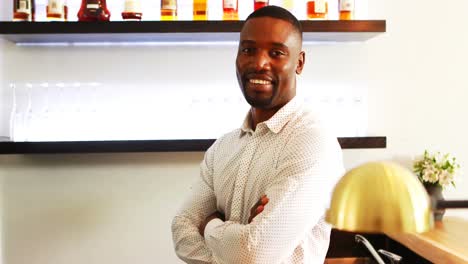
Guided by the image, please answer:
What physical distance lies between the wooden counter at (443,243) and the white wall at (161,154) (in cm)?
41

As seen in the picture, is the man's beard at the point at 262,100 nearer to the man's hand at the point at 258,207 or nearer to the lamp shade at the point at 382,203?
the man's hand at the point at 258,207

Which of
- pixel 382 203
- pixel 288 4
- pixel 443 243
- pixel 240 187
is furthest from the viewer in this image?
pixel 288 4

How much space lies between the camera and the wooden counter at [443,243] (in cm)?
158

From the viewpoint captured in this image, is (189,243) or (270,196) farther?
(189,243)

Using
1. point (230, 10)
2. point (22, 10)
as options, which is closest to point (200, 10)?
point (230, 10)

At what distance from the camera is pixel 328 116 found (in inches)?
84.1

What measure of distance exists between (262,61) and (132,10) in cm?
94

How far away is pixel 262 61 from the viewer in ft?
4.38

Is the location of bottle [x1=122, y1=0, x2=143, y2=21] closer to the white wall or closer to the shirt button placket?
the white wall

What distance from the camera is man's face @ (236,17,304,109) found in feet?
4.38

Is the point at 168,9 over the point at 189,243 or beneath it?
over

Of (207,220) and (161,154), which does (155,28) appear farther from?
(207,220)

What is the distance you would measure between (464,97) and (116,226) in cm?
151

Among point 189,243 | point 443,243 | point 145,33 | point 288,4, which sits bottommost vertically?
point 443,243
